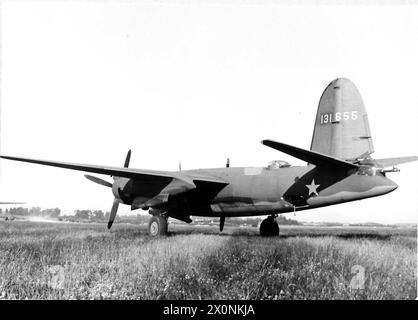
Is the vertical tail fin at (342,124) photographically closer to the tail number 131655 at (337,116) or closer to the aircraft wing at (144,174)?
the tail number 131655 at (337,116)

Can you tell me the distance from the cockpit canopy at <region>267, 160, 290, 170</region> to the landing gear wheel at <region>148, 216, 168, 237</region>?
5404 millimetres

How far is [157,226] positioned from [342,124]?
9045 millimetres

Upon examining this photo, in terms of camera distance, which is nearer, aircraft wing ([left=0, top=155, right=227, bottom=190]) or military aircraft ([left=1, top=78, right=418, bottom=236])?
military aircraft ([left=1, top=78, right=418, bottom=236])

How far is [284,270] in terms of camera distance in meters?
7.83

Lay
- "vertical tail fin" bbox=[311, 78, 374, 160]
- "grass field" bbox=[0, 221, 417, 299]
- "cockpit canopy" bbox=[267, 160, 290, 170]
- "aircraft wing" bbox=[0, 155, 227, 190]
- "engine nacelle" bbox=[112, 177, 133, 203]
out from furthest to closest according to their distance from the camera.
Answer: "engine nacelle" bbox=[112, 177, 133, 203], "cockpit canopy" bbox=[267, 160, 290, 170], "aircraft wing" bbox=[0, 155, 227, 190], "vertical tail fin" bbox=[311, 78, 374, 160], "grass field" bbox=[0, 221, 417, 299]

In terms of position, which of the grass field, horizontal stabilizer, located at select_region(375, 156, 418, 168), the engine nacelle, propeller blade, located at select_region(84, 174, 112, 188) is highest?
horizontal stabilizer, located at select_region(375, 156, 418, 168)

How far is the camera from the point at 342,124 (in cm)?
1400

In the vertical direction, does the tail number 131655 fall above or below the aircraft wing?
above

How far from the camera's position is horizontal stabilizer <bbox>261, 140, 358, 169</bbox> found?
9.64 metres

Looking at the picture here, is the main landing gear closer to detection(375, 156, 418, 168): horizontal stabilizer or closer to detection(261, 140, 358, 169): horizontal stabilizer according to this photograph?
detection(261, 140, 358, 169): horizontal stabilizer

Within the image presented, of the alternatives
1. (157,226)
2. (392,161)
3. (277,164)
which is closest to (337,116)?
(392,161)

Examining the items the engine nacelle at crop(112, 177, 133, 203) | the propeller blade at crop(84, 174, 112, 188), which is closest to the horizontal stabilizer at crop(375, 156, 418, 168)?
the engine nacelle at crop(112, 177, 133, 203)

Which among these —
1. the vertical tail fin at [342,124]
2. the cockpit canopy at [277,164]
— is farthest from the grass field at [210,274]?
the cockpit canopy at [277,164]
